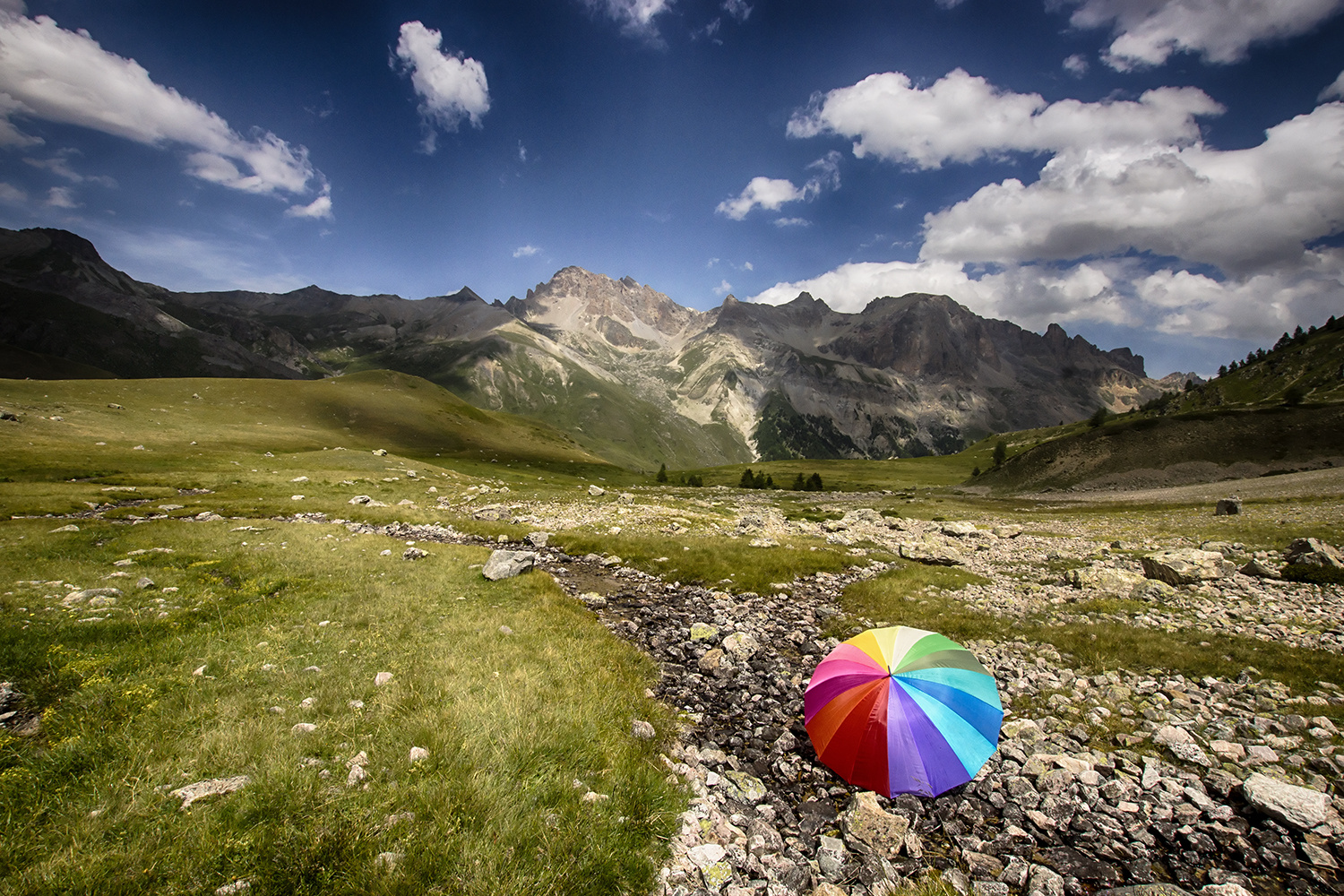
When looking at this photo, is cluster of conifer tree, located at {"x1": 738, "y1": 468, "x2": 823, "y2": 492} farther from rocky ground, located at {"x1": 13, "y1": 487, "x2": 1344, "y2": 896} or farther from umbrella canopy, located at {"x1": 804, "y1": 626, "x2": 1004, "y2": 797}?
umbrella canopy, located at {"x1": 804, "y1": 626, "x2": 1004, "y2": 797}

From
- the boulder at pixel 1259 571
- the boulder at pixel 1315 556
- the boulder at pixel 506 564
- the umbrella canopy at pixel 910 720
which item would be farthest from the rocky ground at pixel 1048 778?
the boulder at pixel 506 564

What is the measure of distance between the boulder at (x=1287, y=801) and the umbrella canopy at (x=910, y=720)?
136 inches

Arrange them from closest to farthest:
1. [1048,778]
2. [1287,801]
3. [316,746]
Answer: [1287,801], [316,746], [1048,778]

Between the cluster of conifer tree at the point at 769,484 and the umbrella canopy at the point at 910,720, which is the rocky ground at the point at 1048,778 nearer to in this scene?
the umbrella canopy at the point at 910,720

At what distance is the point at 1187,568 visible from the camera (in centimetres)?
2148

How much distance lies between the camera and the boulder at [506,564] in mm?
20656

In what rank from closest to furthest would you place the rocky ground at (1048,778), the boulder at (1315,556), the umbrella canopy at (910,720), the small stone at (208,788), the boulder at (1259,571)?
the small stone at (208,788), the rocky ground at (1048,778), the umbrella canopy at (910,720), the boulder at (1315,556), the boulder at (1259,571)

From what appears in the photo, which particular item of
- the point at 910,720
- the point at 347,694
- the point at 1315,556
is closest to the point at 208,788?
the point at 347,694

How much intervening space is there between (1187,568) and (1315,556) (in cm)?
438

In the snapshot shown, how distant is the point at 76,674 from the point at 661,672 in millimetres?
12533

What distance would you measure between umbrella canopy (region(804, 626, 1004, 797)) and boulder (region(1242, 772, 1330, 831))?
3464 mm

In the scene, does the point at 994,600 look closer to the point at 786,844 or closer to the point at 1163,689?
the point at 1163,689

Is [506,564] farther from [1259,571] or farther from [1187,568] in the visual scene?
[1259,571]

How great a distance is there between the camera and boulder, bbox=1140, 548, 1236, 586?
2064cm
